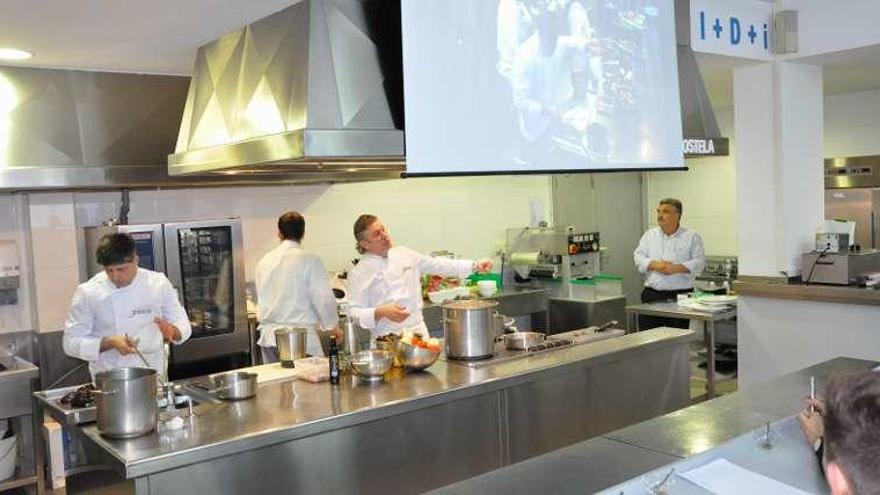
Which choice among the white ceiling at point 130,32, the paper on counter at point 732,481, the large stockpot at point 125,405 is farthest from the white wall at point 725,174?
the large stockpot at point 125,405

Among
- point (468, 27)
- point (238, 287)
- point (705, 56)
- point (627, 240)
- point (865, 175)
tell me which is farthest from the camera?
point (627, 240)

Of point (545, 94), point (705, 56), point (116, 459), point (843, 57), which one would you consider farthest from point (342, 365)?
point (843, 57)

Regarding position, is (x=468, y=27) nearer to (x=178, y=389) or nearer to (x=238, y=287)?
(x=178, y=389)

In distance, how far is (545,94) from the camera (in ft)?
11.0

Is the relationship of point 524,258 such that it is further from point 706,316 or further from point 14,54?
point 14,54

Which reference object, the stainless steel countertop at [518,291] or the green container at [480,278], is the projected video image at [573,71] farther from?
the green container at [480,278]

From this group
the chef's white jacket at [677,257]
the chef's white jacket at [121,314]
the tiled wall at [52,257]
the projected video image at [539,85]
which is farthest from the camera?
the chef's white jacket at [677,257]

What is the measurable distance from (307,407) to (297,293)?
6.32 feet

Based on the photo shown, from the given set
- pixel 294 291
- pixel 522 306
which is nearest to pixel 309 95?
pixel 294 291

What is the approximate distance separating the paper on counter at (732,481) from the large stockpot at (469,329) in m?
1.68

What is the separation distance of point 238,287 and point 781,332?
3.64 meters

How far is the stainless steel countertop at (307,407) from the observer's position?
2.76 metres

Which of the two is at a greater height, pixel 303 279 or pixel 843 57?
pixel 843 57

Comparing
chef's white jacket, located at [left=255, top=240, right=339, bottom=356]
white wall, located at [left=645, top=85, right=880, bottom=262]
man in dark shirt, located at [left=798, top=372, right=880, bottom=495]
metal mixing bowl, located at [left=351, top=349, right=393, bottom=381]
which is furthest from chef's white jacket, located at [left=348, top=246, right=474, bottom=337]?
white wall, located at [left=645, top=85, right=880, bottom=262]
